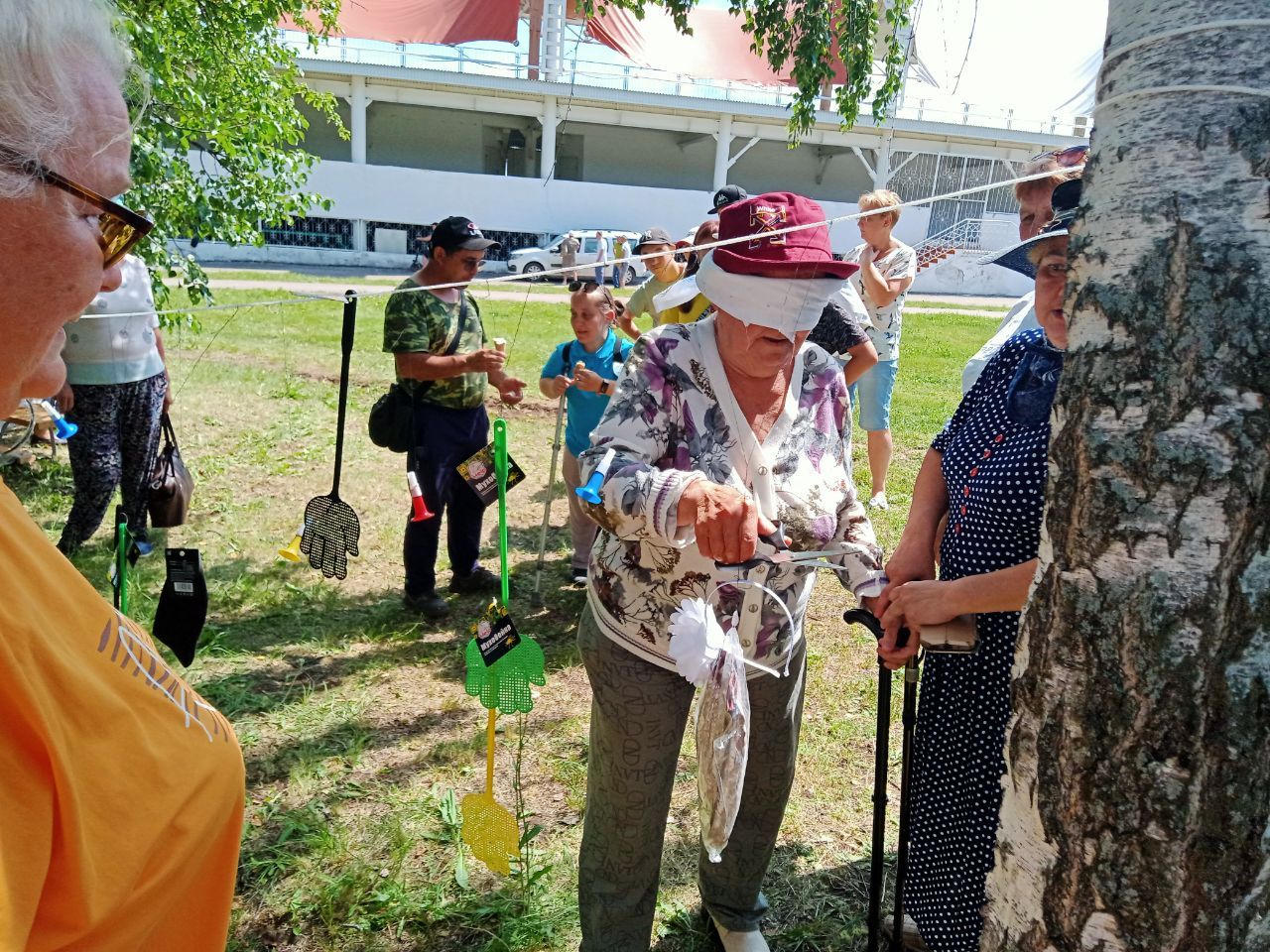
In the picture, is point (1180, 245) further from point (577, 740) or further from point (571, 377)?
point (571, 377)

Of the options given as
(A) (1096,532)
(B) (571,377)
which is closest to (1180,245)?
(A) (1096,532)

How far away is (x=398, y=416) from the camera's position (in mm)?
3982

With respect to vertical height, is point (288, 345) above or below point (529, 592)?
above

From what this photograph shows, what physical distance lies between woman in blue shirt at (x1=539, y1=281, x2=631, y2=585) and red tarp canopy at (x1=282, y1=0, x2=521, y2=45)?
106 inches

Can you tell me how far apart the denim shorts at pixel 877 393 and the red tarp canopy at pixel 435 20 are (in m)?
4.00

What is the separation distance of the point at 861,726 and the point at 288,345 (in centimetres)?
941

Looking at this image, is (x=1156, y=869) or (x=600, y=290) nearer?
(x=1156, y=869)

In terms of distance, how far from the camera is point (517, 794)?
2906mm

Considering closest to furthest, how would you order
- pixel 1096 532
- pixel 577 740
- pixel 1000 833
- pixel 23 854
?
pixel 23 854, pixel 1096 532, pixel 1000 833, pixel 577 740

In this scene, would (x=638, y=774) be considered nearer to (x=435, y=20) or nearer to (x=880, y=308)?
(x=880, y=308)

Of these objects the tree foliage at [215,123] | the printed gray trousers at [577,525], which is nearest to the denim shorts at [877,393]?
the printed gray trousers at [577,525]

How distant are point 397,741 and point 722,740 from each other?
201cm

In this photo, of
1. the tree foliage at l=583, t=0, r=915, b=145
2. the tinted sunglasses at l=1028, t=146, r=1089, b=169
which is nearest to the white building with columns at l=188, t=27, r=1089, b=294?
the tree foliage at l=583, t=0, r=915, b=145

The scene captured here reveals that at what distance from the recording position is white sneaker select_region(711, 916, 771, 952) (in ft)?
7.40
